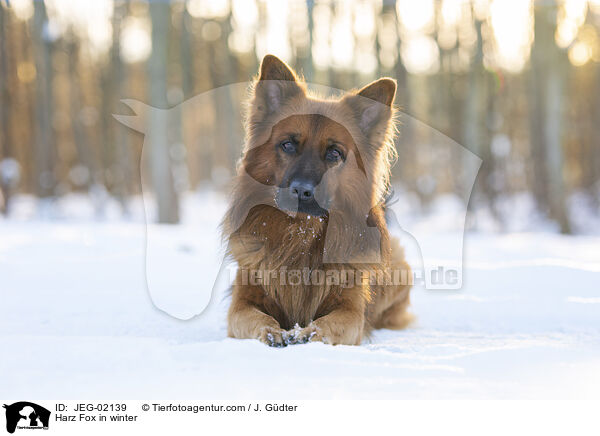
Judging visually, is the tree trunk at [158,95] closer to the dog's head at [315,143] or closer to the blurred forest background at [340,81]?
the blurred forest background at [340,81]

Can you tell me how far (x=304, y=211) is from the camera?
146 inches

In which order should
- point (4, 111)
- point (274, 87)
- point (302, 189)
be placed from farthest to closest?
point (4, 111) → point (274, 87) → point (302, 189)

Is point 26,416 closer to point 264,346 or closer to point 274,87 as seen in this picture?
point 264,346

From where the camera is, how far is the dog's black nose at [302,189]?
3.56 m

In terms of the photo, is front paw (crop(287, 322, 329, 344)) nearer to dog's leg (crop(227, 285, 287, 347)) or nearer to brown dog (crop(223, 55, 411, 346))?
dog's leg (crop(227, 285, 287, 347))

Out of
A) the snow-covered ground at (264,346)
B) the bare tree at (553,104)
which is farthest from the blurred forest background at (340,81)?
the snow-covered ground at (264,346)

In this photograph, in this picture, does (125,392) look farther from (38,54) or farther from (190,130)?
(190,130)

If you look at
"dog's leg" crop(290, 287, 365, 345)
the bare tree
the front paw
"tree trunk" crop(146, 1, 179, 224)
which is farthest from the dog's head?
the bare tree

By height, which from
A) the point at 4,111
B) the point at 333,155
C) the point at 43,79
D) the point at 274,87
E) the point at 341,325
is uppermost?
the point at 43,79

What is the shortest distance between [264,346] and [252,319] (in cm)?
43

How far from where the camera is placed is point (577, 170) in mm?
20000

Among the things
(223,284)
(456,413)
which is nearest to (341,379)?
(456,413)

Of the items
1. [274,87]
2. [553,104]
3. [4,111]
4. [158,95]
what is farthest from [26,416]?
[4,111]

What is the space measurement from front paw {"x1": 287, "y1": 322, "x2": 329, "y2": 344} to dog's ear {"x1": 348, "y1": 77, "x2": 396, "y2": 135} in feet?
5.87
